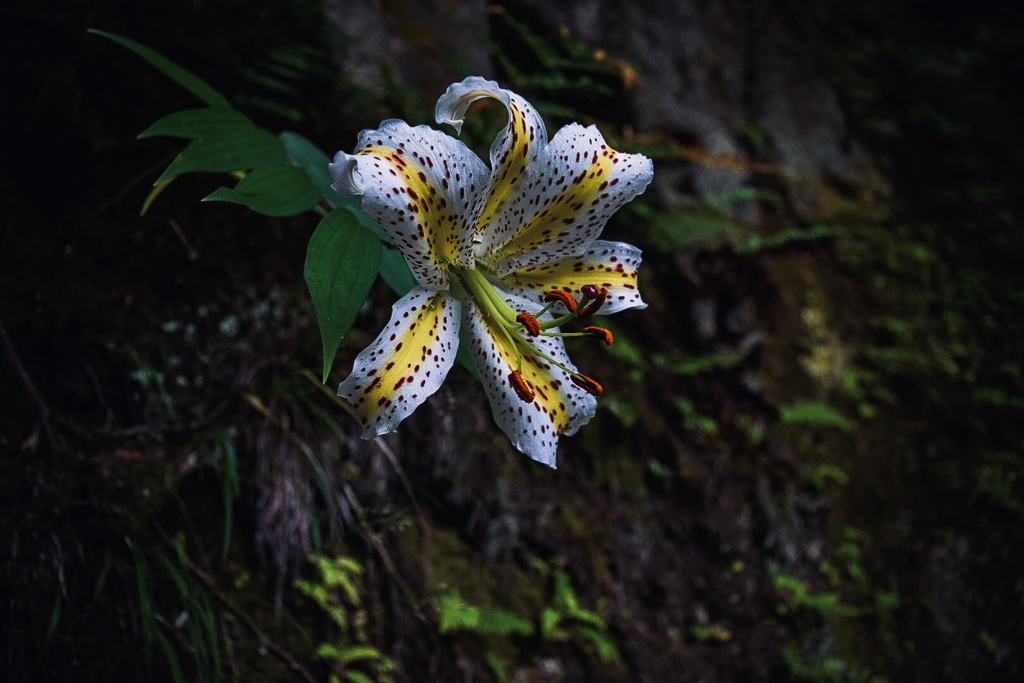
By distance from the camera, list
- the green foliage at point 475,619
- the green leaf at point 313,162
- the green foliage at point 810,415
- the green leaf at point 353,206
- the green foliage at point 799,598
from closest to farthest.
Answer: the green leaf at point 353,206 → the green leaf at point 313,162 → the green foliage at point 475,619 → the green foliage at point 799,598 → the green foliage at point 810,415

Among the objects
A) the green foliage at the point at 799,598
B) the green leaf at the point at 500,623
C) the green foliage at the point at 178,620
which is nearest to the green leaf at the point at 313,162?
the green foliage at the point at 178,620

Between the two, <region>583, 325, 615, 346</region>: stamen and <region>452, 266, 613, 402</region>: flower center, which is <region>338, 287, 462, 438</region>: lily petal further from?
<region>583, 325, 615, 346</region>: stamen

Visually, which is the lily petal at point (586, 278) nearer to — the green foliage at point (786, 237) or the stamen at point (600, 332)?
the stamen at point (600, 332)

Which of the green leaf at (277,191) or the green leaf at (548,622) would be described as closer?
the green leaf at (277,191)

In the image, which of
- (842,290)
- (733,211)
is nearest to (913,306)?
(842,290)

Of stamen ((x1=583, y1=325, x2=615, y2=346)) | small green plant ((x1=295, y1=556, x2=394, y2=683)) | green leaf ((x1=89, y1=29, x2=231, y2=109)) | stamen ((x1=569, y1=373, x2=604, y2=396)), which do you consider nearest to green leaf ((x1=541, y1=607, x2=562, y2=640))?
small green plant ((x1=295, y1=556, x2=394, y2=683))

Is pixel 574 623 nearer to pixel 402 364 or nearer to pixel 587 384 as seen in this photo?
pixel 587 384

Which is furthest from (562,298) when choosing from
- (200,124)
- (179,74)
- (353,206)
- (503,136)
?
(179,74)

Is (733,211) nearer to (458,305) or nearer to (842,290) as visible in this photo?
(842,290)
